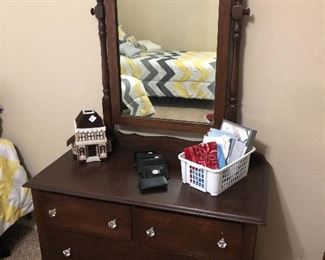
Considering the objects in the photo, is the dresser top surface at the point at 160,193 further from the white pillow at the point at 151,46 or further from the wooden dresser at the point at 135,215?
the white pillow at the point at 151,46

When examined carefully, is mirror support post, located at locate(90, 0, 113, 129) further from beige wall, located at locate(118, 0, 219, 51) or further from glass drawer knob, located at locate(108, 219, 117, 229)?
glass drawer knob, located at locate(108, 219, 117, 229)

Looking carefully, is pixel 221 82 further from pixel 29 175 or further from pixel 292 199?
pixel 29 175

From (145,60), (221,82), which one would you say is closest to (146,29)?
(145,60)

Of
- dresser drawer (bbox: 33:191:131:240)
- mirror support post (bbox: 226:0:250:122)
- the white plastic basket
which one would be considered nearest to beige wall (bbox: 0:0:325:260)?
mirror support post (bbox: 226:0:250:122)

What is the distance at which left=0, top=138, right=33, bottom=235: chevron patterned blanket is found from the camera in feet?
5.50

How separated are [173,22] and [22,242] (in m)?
1.46

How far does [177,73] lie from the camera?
1.32 meters

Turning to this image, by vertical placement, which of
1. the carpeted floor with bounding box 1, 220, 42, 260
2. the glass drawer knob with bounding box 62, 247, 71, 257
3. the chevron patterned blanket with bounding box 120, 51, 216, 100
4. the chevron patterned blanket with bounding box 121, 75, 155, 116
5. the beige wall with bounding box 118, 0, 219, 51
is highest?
the beige wall with bounding box 118, 0, 219, 51

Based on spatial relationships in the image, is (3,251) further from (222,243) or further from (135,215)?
(222,243)

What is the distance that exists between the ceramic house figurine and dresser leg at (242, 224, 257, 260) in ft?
2.08

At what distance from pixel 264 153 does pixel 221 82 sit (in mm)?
356

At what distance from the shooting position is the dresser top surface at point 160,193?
108 centimetres

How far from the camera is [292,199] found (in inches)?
57.2

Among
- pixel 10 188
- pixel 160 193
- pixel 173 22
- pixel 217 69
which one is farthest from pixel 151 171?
pixel 10 188
